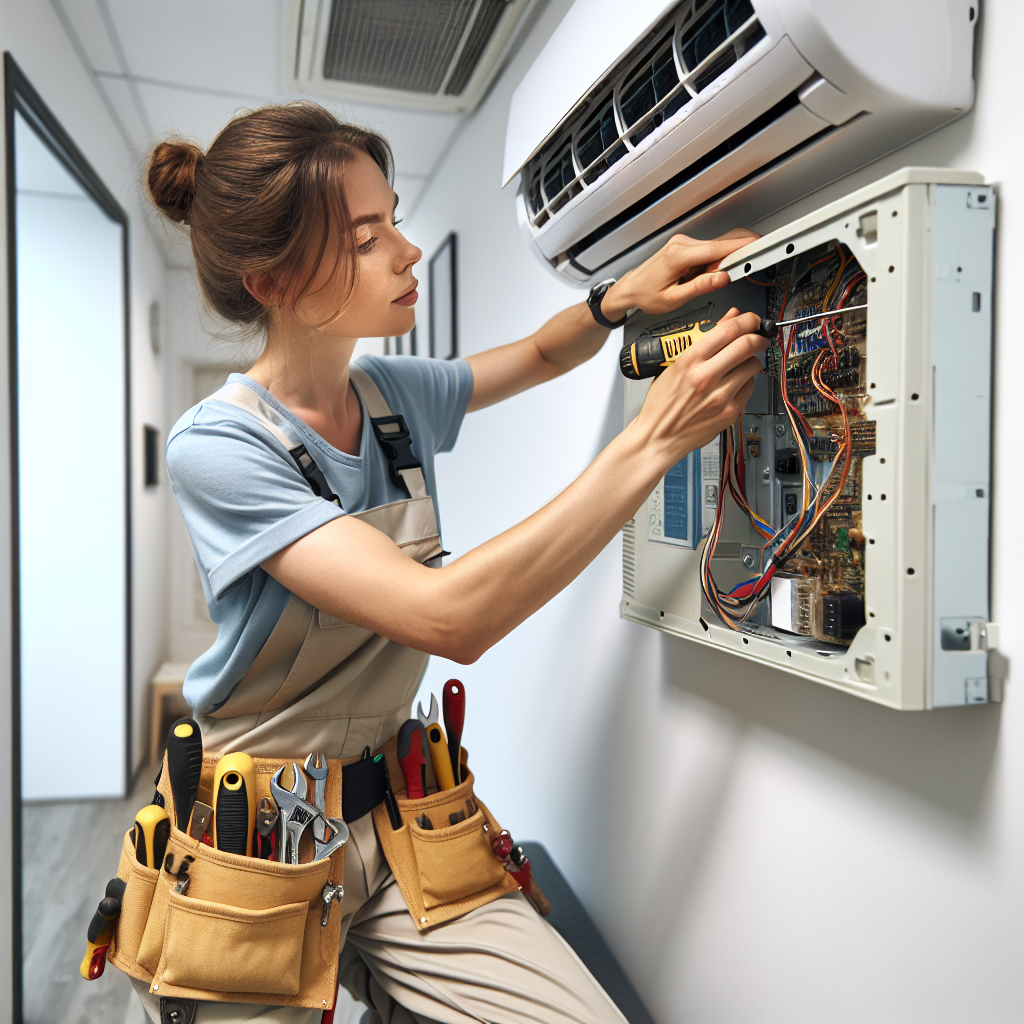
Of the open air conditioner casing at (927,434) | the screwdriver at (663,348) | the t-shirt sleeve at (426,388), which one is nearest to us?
the open air conditioner casing at (927,434)

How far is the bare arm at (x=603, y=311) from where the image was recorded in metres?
0.93

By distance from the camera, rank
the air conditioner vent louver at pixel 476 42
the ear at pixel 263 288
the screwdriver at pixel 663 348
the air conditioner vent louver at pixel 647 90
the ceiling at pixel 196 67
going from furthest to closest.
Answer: the ceiling at pixel 196 67 → the air conditioner vent louver at pixel 476 42 → the ear at pixel 263 288 → the screwdriver at pixel 663 348 → the air conditioner vent louver at pixel 647 90

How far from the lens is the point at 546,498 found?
173 cm

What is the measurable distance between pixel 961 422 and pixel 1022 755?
282 millimetres

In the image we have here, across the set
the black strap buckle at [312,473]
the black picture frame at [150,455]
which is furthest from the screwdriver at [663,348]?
the black picture frame at [150,455]

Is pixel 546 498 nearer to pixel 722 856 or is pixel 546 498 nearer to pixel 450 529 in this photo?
pixel 722 856

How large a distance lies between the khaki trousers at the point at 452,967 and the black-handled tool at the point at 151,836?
0.15 m

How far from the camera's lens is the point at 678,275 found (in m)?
0.98

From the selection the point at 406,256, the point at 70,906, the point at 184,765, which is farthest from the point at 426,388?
the point at 70,906

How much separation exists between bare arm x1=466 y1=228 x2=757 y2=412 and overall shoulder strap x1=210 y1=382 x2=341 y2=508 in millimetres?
415

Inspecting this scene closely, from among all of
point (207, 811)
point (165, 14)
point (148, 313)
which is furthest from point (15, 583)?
point (148, 313)

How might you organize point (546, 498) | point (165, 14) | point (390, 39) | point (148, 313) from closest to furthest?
point (546, 498) → point (390, 39) → point (165, 14) → point (148, 313)

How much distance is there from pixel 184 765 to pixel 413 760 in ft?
1.00

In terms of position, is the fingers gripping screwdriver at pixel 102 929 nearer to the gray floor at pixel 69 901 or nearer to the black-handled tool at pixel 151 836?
the black-handled tool at pixel 151 836
